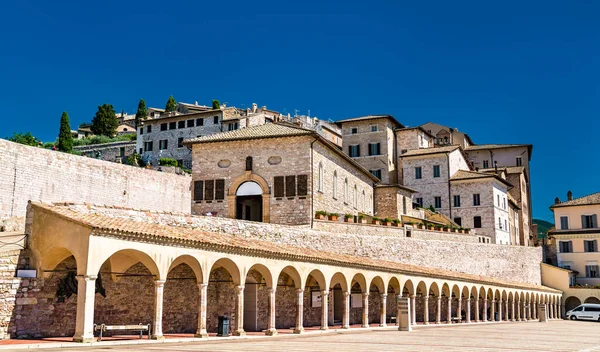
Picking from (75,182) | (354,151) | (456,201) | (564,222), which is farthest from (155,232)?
(564,222)

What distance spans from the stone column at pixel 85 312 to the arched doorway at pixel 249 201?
21525mm

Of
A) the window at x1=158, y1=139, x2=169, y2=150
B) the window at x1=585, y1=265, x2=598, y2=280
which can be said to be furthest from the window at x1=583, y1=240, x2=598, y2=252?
the window at x1=158, y1=139, x2=169, y2=150

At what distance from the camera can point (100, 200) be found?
4475 cm

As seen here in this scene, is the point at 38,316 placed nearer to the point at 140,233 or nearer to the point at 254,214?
the point at 140,233

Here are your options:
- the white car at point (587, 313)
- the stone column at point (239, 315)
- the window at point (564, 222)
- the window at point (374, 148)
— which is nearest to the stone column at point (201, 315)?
the stone column at point (239, 315)

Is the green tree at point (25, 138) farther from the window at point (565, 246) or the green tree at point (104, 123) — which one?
the window at point (565, 246)

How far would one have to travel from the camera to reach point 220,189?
40.1 m

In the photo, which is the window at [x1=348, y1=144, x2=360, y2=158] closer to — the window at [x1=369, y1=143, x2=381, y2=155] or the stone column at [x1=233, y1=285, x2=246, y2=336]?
the window at [x1=369, y1=143, x2=381, y2=155]

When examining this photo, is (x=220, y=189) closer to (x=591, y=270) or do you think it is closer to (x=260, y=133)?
(x=260, y=133)

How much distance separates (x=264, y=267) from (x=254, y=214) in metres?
15.8

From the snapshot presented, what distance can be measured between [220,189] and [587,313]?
36268mm

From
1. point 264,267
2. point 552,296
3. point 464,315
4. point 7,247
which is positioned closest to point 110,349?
point 7,247

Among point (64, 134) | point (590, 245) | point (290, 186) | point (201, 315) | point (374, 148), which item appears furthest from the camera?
point (64, 134)

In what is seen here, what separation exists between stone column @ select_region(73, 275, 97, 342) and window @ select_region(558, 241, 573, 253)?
60.0m
